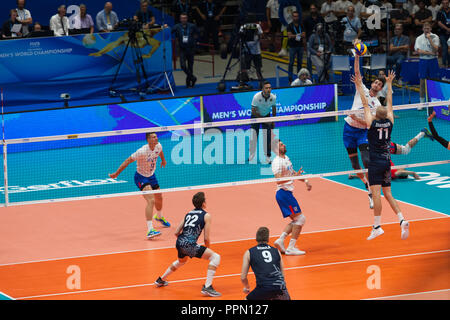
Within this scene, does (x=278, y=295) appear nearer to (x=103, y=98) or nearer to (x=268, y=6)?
(x=103, y=98)

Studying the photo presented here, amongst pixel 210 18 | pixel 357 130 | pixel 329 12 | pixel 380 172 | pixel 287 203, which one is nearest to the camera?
pixel 380 172

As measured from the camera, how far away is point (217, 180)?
820 inches

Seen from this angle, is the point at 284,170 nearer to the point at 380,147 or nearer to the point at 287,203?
the point at 287,203

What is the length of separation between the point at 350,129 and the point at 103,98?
524 inches

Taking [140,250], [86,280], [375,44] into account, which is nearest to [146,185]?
[140,250]

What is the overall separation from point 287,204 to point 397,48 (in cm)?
1568

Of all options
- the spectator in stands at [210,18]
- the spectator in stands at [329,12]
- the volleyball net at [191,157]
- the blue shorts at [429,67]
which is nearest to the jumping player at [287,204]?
the volleyball net at [191,157]

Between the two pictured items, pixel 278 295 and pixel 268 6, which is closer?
pixel 278 295

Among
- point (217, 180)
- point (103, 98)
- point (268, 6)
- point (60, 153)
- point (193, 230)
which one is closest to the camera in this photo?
point (193, 230)

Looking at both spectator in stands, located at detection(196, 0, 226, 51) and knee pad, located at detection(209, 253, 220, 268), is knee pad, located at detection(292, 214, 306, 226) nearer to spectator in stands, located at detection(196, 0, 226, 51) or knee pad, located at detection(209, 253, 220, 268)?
knee pad, located at detection(209, 253, 220, 268)

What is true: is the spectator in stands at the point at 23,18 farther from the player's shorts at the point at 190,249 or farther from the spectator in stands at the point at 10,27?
the player's shorts at the point at 190,249

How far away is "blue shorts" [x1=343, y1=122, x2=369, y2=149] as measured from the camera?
57.2 feet

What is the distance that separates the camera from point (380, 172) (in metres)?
14.8

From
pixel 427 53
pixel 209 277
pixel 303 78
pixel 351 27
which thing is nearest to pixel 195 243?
pixel 209 277
